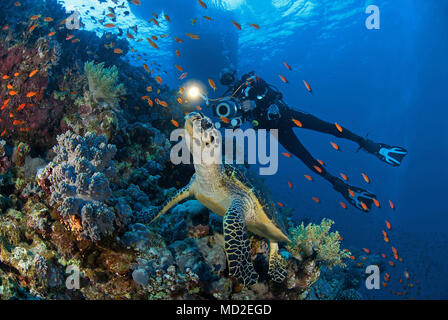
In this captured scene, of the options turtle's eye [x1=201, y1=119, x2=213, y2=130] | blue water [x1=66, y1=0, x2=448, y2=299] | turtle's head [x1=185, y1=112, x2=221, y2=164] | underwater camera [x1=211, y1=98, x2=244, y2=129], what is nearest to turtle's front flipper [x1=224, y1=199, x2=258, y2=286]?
turtle's head [x1=185, y1=112, x2=221, y2=164]

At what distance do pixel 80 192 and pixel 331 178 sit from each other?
772 centimetres

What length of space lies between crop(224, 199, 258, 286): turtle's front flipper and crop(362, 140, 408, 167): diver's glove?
248 inches

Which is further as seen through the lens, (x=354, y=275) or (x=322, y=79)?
(x=322, y=79)

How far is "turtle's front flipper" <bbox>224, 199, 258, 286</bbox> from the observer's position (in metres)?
2.65

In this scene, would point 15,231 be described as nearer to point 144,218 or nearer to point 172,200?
point 144,218

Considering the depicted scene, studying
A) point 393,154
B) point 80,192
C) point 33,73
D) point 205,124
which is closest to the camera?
point 80,192

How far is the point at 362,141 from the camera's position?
24.3 ft

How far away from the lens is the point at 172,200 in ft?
12.1

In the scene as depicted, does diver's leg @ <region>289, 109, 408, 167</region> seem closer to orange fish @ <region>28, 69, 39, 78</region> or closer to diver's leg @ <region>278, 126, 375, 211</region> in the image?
diver's leg @ <region>278, 126, 375, 211</region>

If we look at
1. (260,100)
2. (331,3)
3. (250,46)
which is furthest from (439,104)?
(260,100)

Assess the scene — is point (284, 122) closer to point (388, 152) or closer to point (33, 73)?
point (388, 152)

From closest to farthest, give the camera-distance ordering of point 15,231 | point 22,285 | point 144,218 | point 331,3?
point 22,285 → point 15,231 → point 144,218 → point 331,3

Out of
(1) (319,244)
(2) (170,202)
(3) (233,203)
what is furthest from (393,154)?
(2) (170,202)
